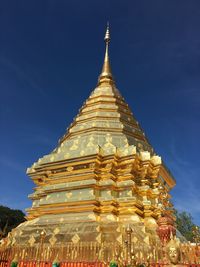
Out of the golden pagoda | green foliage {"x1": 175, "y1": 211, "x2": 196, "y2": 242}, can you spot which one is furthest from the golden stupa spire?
green foliage {"x1": 175, "y1": 211, "x2": 196, "y2": 242}

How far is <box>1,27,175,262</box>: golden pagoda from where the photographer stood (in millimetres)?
11305

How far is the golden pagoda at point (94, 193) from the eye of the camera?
11305mm

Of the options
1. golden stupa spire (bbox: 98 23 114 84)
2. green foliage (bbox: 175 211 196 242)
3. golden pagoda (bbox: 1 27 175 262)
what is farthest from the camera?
green foliage (bbox: 175 211 196 242)

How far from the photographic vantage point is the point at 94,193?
13.2m

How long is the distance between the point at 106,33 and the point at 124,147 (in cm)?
1150

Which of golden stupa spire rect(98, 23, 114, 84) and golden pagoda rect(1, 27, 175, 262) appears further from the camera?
golden stupa spire rect(98, 23, 114, 84)

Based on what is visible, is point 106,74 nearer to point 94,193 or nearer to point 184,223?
point 94,193

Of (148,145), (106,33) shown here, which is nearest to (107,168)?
(148,145)

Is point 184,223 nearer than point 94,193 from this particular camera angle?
No

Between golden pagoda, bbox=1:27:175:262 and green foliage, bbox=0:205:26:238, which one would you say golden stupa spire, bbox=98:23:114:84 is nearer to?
golden pagoda, bbox=1:27:175:262

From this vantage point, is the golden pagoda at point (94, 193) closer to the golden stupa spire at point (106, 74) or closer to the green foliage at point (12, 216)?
the golden stupa spire at point (106, 74)

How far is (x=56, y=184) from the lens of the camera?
1423 cm

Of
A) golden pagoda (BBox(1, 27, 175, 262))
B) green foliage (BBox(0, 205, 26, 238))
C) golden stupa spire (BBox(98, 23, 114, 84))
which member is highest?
golden stupa spire (BBox(98, 23, 114, 84))

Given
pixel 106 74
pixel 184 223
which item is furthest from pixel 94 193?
pixel 184 223
